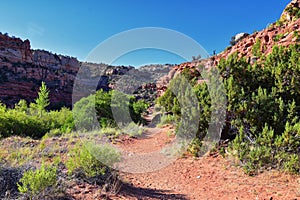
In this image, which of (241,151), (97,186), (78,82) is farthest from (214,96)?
(78,82)

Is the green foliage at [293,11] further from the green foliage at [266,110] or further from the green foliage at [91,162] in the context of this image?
the green foliage at [91,162]

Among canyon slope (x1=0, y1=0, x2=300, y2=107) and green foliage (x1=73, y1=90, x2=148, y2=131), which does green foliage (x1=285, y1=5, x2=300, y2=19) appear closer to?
green foliage (x1=73, y1=90, x2=148, y2=131)

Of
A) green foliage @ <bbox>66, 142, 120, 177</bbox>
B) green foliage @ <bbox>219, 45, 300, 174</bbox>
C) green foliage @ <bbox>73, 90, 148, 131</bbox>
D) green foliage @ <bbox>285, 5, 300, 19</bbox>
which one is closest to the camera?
green foliage @ <bbox>66, 142, 120, 177</bbox>

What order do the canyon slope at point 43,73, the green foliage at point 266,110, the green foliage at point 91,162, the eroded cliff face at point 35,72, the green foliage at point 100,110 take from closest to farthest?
the green foliage at point 91,162 → the green foliage at point 266,110 → the green foliage at point 100,110 → the canyon slope at point 43,73 → the eroded cliff face at point 35,72

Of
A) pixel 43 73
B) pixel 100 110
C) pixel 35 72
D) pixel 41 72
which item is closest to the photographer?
pixel 100 110

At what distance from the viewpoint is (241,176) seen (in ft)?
15.0

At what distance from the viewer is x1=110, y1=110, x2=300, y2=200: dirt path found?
3.73 meters

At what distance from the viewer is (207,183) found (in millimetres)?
4484

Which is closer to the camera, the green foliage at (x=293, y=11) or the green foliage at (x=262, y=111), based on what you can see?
the green foliage at (x=262, y=111)

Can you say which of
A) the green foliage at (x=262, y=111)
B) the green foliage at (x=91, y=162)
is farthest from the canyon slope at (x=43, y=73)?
the green foliage at (x=91, y=162)

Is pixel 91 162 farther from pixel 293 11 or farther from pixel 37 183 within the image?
pixel 293 11

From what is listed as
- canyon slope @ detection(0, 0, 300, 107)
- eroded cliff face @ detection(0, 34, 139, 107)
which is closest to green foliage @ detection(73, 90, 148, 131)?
canyon slope @ detection(0, 0, 300, 107)

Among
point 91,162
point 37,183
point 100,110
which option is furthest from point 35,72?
point 37,183

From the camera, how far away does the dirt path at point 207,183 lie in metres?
3.73
